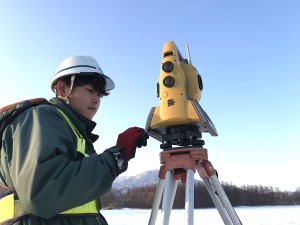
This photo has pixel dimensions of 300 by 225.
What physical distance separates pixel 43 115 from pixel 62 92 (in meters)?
0.47

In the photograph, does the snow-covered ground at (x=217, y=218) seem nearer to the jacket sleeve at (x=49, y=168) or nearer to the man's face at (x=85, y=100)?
the man's face at (x=85, y=100)

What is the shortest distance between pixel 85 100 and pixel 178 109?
5.04ft

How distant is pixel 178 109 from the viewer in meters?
3.07

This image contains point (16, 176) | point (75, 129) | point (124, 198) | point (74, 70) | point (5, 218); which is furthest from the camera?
point (124, 198)

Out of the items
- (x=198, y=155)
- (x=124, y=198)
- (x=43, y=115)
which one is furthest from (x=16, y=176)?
(x=124, y=198)

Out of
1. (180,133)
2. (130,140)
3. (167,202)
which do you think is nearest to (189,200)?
A: (167,202)

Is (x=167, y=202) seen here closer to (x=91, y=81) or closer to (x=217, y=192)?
(x=217, y=192)

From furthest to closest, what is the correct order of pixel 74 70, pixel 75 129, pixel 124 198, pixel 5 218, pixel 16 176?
pixel 124 198 → pixel 74 70 → pixel 75 129 → pixel 5 218 → pixel 16 176

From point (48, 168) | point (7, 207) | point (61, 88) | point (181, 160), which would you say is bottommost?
point (7, 207)

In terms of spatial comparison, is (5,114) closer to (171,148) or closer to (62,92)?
(62,92)

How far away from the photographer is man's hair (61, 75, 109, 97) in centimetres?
171

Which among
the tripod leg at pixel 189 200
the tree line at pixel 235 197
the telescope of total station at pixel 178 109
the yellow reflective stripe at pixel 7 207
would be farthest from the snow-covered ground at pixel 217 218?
the tree line at pixel 235 197

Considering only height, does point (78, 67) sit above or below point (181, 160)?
above

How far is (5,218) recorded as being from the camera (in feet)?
4.02
